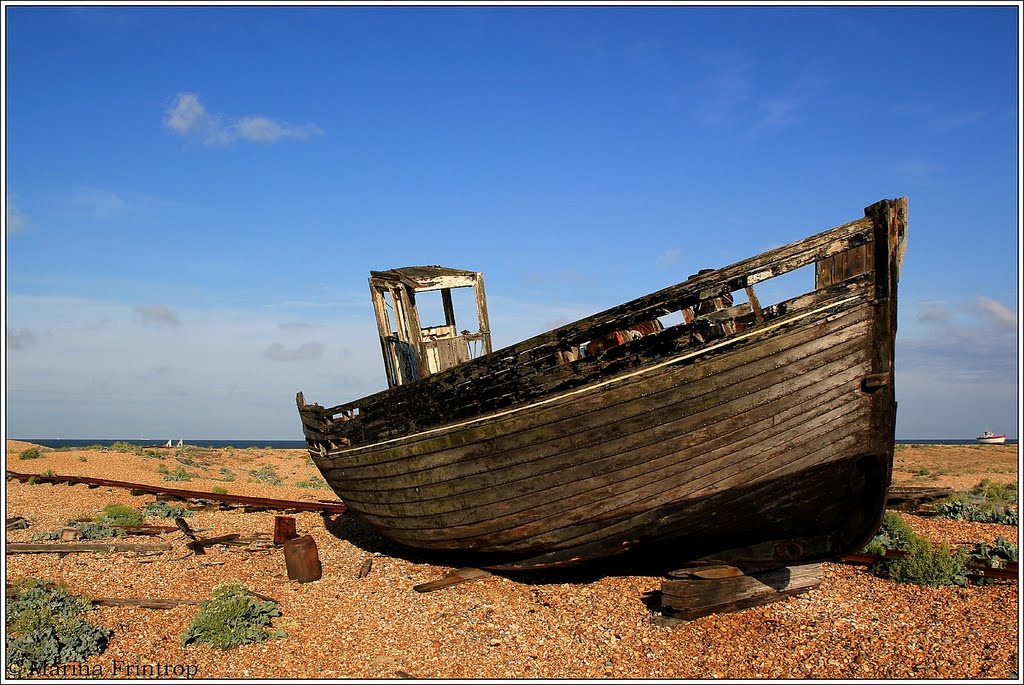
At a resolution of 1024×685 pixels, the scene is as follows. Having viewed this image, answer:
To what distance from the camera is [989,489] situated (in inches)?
688

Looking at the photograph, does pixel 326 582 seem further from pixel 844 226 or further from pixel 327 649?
pixel 844 226

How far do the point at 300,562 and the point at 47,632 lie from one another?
3.33 m

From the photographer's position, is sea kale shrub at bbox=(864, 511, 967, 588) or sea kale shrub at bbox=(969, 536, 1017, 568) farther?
sea kale shrub at bbox=(969, 536, 1017, 568)

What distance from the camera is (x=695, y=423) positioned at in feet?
23.1

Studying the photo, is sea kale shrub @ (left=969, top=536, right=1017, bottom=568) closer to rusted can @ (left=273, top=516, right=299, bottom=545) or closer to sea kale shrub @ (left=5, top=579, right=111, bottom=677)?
rusted can @ (left=273, top=516, right=299, bottom=545)

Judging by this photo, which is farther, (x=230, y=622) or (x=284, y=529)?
(x=284, y=529)

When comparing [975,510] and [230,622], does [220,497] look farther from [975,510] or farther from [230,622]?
[975,510]

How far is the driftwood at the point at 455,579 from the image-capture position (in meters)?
8.97

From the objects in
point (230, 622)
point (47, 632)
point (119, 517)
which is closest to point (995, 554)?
point (230, 622)

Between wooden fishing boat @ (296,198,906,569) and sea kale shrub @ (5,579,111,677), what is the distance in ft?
13.0

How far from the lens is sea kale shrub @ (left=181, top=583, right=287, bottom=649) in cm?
715

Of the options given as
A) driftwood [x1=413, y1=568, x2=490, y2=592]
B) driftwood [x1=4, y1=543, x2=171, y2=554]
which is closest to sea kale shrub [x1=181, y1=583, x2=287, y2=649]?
driftwood [x1=413, y1=568, x2=490, y2=592]

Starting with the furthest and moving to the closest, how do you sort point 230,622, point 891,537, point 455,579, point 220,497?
1. point 220,497
2. point 891,537
3. point 455,579
4. point 230,622

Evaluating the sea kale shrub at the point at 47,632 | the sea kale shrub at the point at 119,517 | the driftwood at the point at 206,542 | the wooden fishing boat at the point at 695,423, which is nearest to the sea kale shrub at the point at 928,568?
the wooden fishing boat at the point at 695,423
